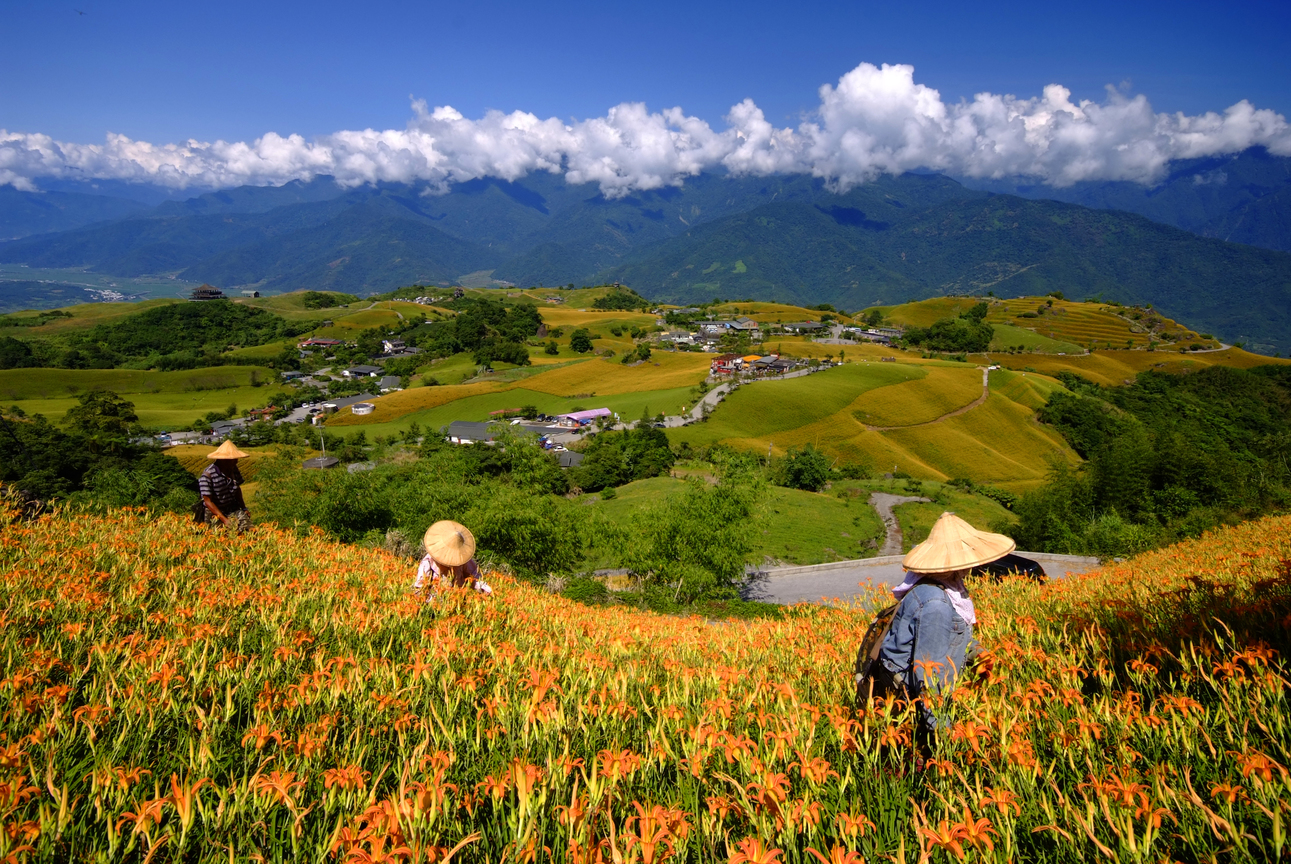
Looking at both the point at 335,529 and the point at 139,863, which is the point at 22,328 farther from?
the point at 139,863

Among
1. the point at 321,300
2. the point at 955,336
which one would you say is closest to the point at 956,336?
the point at 955,336

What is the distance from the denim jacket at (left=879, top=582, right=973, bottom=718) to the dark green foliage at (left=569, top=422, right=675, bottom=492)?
153 feet

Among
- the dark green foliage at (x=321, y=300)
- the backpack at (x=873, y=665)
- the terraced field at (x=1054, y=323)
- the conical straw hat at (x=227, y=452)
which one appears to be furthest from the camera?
the dark green foliage at (x=321, y=300)

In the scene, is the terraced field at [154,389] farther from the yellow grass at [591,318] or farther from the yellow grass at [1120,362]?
the yellow grass at [1120,362]

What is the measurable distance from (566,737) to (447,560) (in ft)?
10.8

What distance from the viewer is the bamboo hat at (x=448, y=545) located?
564 centimetres

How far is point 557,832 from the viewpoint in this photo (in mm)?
1959

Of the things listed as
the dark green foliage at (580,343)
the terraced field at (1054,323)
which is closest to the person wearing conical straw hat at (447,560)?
the dark green foliage at (580,343)

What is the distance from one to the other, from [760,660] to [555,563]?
15.8 m

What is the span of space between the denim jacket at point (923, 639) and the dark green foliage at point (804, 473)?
154ft

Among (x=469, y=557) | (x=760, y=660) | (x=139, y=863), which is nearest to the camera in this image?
(x=139, y=863)

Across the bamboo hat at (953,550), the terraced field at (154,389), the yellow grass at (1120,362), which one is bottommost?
the terraced field at (154,389)

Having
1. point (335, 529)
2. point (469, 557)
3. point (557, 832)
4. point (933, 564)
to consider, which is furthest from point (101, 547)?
point (335, 529)

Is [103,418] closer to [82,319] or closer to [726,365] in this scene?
[726,365]
